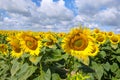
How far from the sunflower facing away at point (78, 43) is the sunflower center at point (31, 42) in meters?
0.46

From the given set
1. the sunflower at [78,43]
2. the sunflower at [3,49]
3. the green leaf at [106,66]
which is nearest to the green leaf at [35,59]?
the sunflower at [78,43]

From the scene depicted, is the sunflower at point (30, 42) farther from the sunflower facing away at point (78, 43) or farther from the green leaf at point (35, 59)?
the sunflower facing away at point (78, 43)

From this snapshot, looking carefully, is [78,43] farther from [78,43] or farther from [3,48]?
[3,48]

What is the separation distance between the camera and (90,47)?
15.1 ft

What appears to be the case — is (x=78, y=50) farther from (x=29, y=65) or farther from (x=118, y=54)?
(x=118, y=54)

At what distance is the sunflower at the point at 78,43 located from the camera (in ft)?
14.5

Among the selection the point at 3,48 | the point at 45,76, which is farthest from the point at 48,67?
the point at 3,48

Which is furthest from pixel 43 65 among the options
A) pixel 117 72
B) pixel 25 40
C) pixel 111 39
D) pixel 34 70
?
pixel 111 39

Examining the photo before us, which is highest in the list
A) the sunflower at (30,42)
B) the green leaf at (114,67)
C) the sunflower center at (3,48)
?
the sunflower at (30,42)

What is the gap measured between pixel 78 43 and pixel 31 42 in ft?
2.33

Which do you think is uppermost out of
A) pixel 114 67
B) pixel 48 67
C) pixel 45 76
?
pixel 48 67

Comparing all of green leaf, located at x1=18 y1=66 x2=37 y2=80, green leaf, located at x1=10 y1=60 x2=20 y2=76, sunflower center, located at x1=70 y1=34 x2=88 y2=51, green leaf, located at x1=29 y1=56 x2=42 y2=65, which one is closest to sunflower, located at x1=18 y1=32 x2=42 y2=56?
green leaf, located at x1=29 y1=56 x2=42 y2=65

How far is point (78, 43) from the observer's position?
4500 millimetres

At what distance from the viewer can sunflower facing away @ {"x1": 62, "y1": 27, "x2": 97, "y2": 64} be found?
14.5ft
